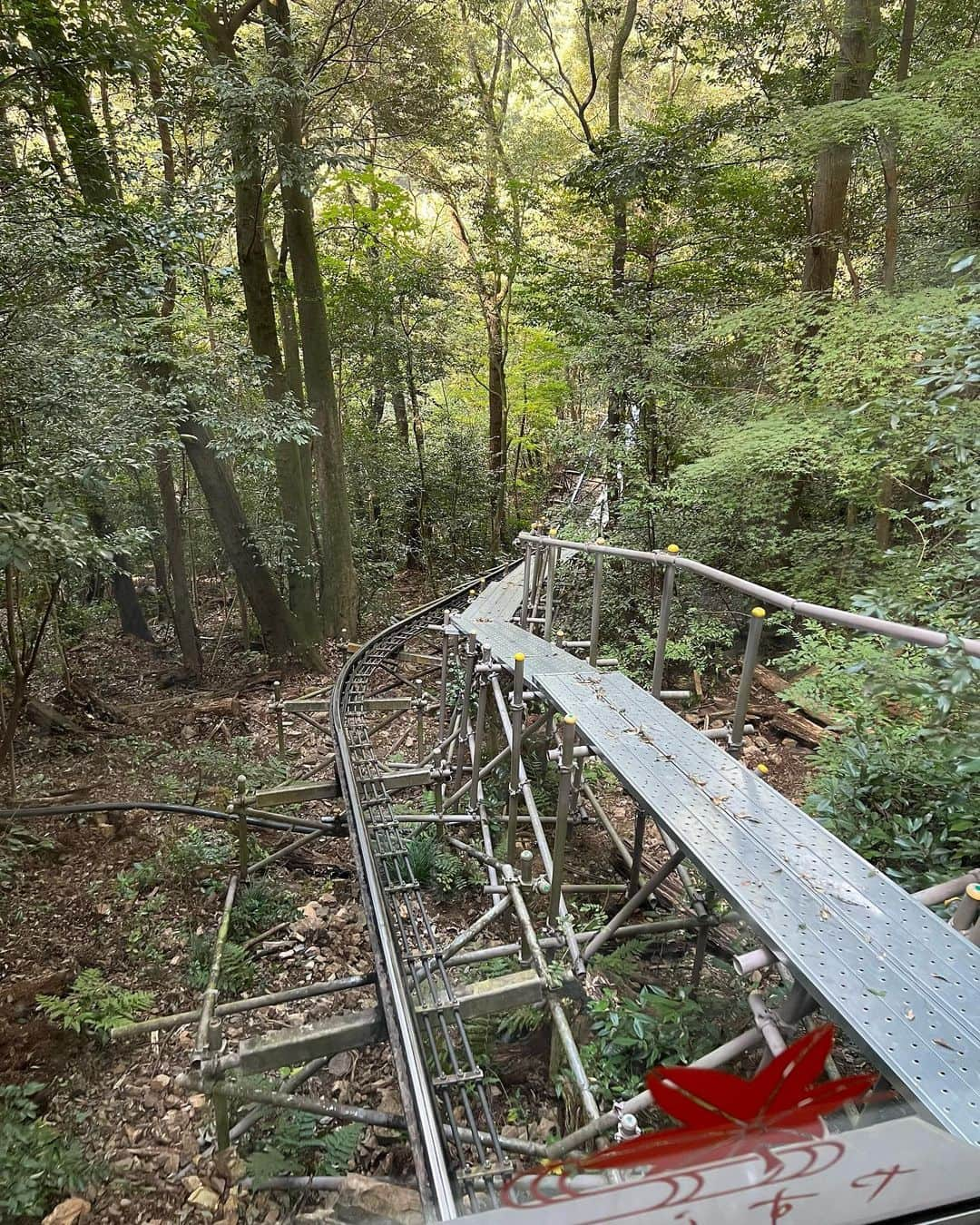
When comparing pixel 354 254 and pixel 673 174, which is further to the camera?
pixel 354 254

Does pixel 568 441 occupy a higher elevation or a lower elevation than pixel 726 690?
higher

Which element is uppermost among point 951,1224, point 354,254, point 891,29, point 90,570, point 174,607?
point 891,29

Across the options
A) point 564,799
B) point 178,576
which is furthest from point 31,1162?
point 178,576

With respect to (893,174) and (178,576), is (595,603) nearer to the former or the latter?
(893,174)

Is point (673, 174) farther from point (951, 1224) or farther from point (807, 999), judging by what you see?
point (951, 1224)

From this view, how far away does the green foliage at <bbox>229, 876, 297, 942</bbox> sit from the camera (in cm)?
508

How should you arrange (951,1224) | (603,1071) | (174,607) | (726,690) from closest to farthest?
(951,1224)
(603,1071)
(726,690)
(174,607)

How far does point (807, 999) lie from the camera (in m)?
2.01

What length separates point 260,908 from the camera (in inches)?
205

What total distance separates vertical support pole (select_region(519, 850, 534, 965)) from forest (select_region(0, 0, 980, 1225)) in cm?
90

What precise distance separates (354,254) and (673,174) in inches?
261

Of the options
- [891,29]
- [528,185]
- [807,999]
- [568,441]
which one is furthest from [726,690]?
[528,185]

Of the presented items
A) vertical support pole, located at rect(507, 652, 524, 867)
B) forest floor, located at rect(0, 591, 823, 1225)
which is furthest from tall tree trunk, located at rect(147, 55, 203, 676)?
vertical support pole, located at rect(507, 652, 524, 867)

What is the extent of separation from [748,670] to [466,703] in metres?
3.02
